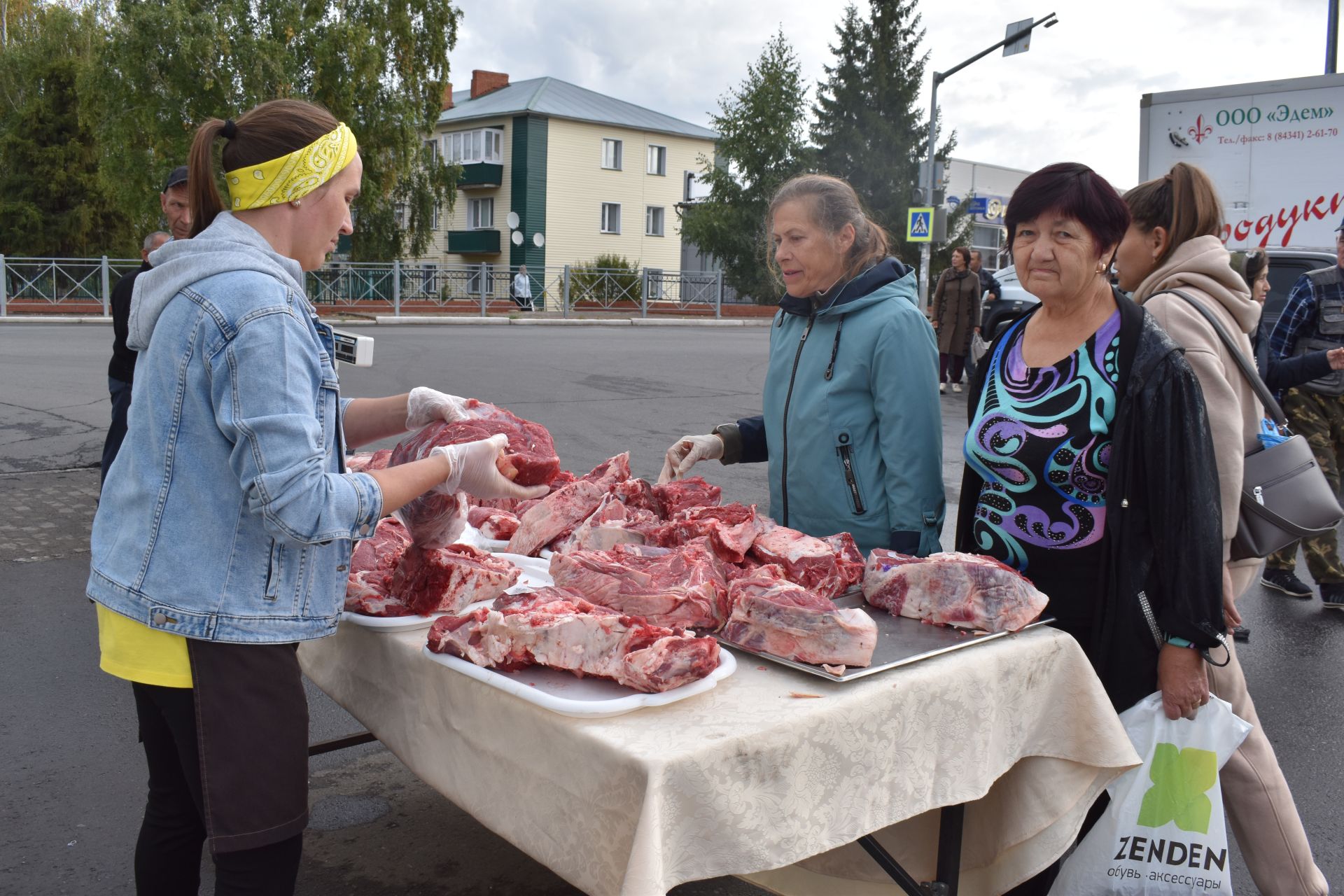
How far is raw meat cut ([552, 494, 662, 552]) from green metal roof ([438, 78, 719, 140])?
4326 cm

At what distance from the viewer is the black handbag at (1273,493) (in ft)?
10.6

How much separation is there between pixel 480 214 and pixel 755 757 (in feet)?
157

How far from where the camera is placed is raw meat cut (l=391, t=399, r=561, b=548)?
2.51 metres

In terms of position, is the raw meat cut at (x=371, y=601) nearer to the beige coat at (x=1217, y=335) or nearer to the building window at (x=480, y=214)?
the beige coat at (x=1217, y=335)

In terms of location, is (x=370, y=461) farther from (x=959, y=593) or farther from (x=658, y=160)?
(x=658, y=160)

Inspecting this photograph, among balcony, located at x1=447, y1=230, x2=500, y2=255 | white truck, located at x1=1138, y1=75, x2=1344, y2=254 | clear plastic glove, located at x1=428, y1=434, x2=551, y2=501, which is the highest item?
balcony, located at x1=447, y1=230, x2=500, y2=255

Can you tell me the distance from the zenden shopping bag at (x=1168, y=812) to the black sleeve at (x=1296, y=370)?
4145mm

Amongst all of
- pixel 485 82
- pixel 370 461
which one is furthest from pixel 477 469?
pixel 485 82

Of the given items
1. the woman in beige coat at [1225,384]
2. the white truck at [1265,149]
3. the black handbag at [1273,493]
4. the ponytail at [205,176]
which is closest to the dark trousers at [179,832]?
the ponytail at [205,176]

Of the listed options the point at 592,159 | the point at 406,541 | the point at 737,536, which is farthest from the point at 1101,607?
the point at 592,159

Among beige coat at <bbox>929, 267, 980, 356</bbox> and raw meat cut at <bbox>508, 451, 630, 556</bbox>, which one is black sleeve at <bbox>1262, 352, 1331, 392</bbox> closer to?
raw meat cut at <bbox>508, 451, 630, 556</bbox>

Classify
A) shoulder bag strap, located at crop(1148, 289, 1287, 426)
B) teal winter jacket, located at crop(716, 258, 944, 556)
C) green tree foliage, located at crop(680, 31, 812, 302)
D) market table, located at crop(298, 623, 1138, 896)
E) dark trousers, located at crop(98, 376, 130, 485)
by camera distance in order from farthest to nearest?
green tree foliage, located at crop(680, 31, 812, 302)
dark trousers, located at crop(98, 376, 130, 485)
teal winter jacket, located at crop(716, 258, 944, 556)
shoulder bag strap, located at crop(1148, 289, 1287, 426)
market table, located at crop(298, 623, 1138, 896)

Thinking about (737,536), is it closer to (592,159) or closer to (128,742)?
(128,742)

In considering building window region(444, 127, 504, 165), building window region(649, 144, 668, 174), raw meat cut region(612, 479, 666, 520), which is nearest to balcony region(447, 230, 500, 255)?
building window region(444, 127, 504, 165)
